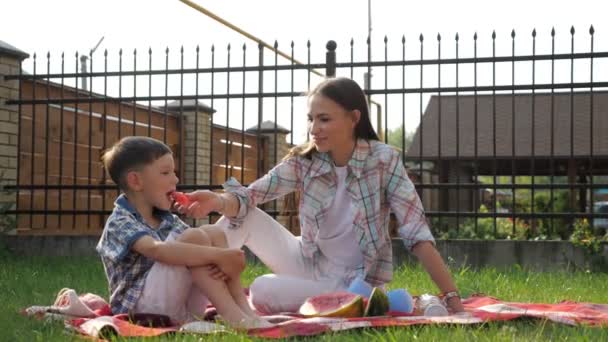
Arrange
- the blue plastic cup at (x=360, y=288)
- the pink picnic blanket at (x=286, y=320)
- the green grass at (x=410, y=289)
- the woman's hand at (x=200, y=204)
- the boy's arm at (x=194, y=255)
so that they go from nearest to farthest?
the green grass at (x=410, y=289) < the pink picnic blanket at (x=286, y=320) < the boy's arm at (x=194, y=255) < the woman's hand at (x=200, y=204) < the blue plastic cup at (x=360, y=288)

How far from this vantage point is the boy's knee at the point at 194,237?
3279mm

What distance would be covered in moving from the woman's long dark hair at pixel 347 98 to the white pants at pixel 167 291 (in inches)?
38.0

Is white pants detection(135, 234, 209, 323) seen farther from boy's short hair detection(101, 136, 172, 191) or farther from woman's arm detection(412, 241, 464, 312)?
woman's arm detection(412, 241, 464, 312)

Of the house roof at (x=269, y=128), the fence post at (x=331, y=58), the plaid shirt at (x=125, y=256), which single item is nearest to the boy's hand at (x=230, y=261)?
the plaid shirt at (x=125, y=256)

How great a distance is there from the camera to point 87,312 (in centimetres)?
356

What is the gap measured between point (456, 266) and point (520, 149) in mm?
11827

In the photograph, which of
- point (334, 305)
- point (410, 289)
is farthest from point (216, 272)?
point (410, 289)

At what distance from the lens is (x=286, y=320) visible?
11.3ft

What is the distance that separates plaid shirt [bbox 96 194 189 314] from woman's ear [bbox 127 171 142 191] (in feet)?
0.23

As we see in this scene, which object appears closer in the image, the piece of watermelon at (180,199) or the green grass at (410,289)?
the green grass at (410,289)

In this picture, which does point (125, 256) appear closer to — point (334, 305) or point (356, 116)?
point (334, 305)

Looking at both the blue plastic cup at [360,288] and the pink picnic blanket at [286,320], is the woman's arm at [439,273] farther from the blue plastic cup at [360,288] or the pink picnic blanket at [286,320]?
the blue plastic cup at [360,288]

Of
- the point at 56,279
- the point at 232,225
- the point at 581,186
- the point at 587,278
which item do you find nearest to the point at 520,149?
the point at 581,186

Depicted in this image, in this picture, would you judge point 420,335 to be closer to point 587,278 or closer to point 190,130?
point 587,278
